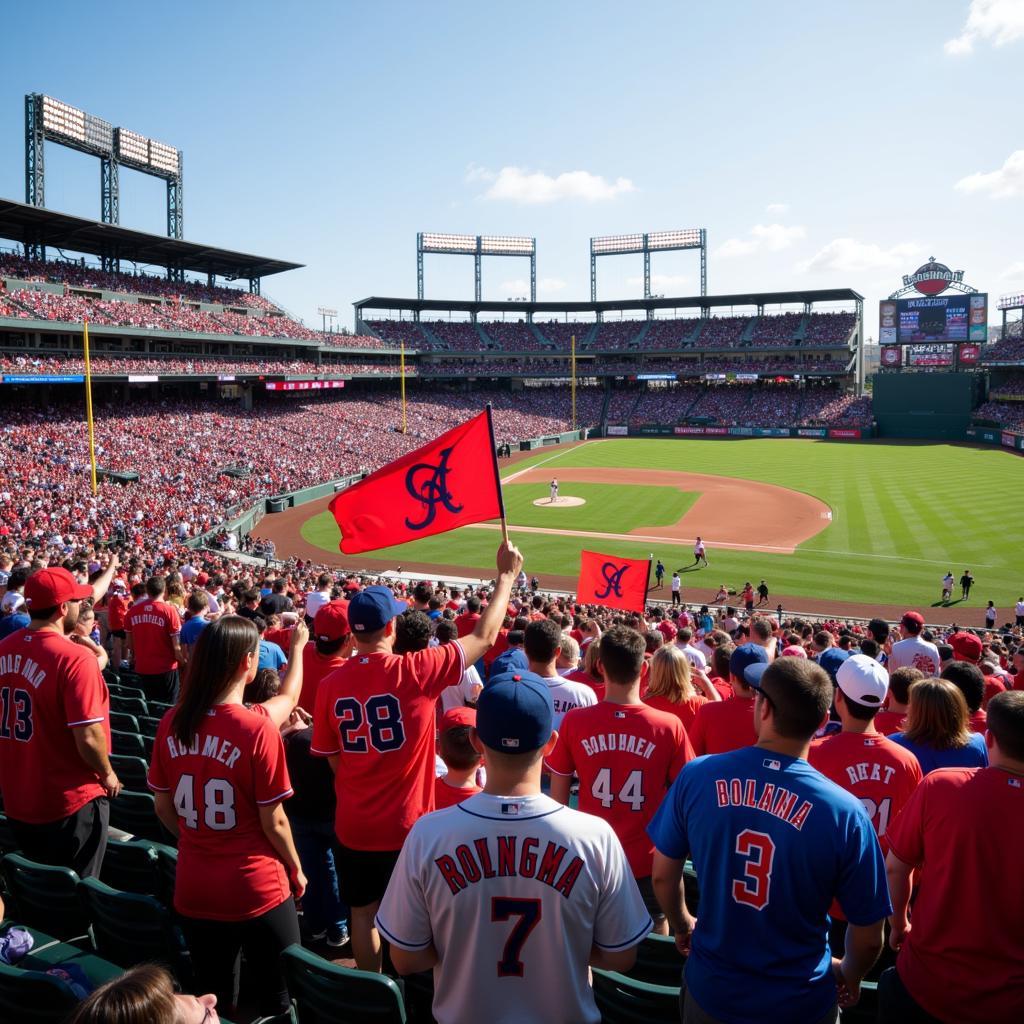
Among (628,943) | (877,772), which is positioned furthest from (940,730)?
(628,943)

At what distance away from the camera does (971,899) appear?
3273 mm

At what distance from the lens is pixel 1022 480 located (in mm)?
45312

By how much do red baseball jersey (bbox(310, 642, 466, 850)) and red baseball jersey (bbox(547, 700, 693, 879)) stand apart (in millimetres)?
843

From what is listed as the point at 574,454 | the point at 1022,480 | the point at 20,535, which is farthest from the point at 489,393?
the point at 20,535

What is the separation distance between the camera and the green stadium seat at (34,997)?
3.31 metres

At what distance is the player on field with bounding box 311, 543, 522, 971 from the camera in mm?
4441

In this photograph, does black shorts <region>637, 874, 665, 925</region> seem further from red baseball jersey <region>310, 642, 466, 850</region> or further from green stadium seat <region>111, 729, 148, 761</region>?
green stadium seat <region>111, 729, 148, 761</region>

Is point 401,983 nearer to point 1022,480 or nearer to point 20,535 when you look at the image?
point 20,535

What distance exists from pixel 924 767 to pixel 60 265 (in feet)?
201

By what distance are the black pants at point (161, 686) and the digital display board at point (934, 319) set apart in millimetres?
81096

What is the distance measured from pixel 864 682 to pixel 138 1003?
154 inches

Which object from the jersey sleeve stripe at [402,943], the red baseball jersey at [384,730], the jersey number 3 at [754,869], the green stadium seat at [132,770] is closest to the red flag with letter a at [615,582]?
the green stadium seat at [132,770]

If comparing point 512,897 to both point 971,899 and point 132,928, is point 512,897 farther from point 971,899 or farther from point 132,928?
point 132,928

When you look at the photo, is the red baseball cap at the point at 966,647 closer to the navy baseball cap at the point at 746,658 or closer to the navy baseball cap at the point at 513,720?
the navy baseball cap at the point at 746,658
